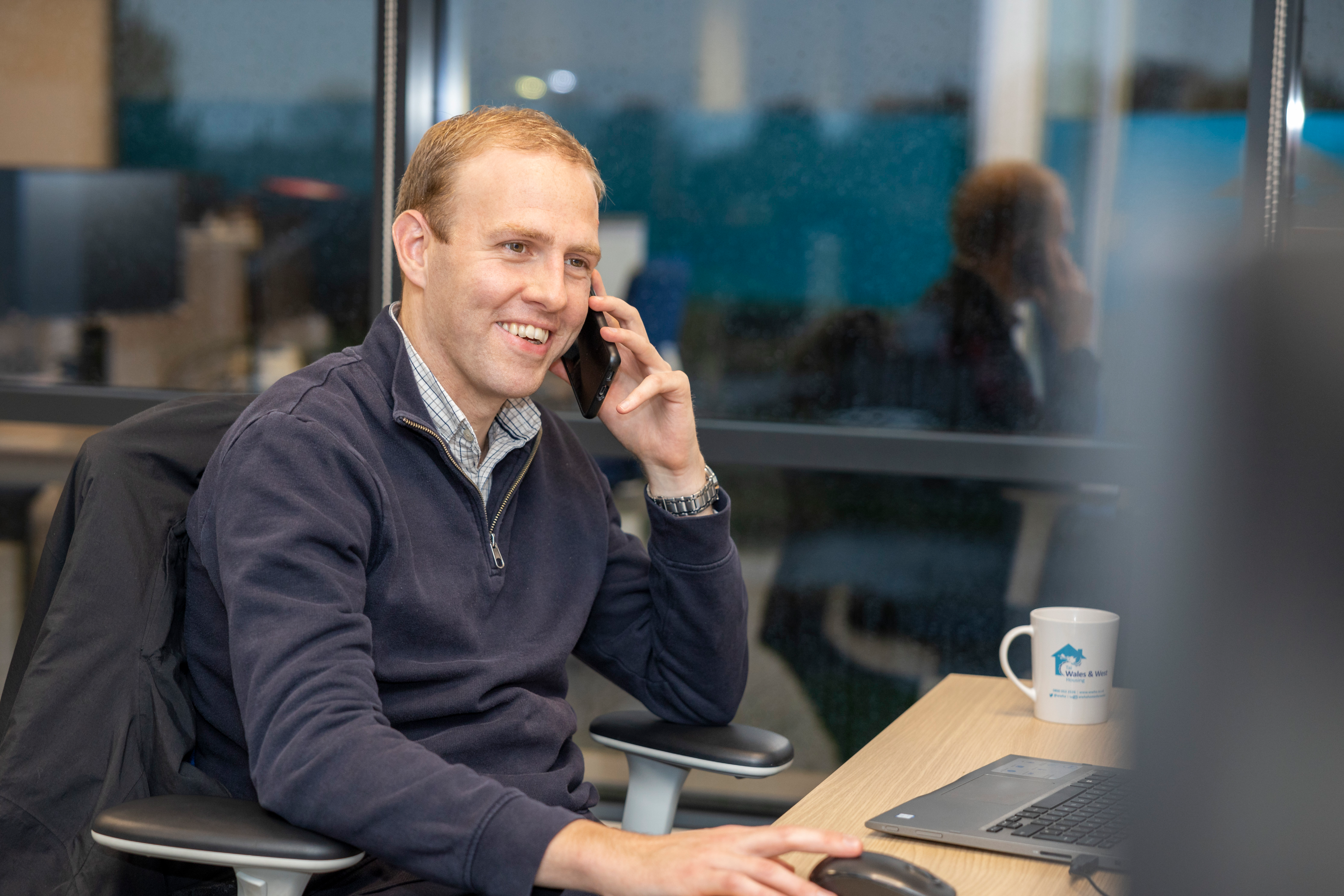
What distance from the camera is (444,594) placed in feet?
4.52

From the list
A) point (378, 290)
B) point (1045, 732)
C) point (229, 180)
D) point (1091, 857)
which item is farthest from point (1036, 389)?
point (229, 180)

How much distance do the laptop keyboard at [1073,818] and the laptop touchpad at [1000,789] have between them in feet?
0.07

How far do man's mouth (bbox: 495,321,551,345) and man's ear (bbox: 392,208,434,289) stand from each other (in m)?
0.12

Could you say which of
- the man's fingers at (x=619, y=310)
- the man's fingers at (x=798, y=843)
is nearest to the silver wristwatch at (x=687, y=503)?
the man's fingers at (x=619, y=310)

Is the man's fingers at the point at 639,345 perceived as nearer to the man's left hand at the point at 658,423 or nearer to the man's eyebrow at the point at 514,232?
the man's left hand at the point at 658,423

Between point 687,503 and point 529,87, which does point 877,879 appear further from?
point 529,87

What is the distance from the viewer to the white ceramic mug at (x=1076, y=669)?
4.92 feet

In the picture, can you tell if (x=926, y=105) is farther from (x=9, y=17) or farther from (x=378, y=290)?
(x=9, y=17)

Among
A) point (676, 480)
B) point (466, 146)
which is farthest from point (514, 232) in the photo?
point (676, 480)

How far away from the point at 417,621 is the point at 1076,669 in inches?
30.9

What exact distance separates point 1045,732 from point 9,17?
110 inches

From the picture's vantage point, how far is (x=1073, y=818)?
1.11 metres

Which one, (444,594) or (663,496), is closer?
(444,594)

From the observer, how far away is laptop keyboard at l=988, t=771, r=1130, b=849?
106 cm
